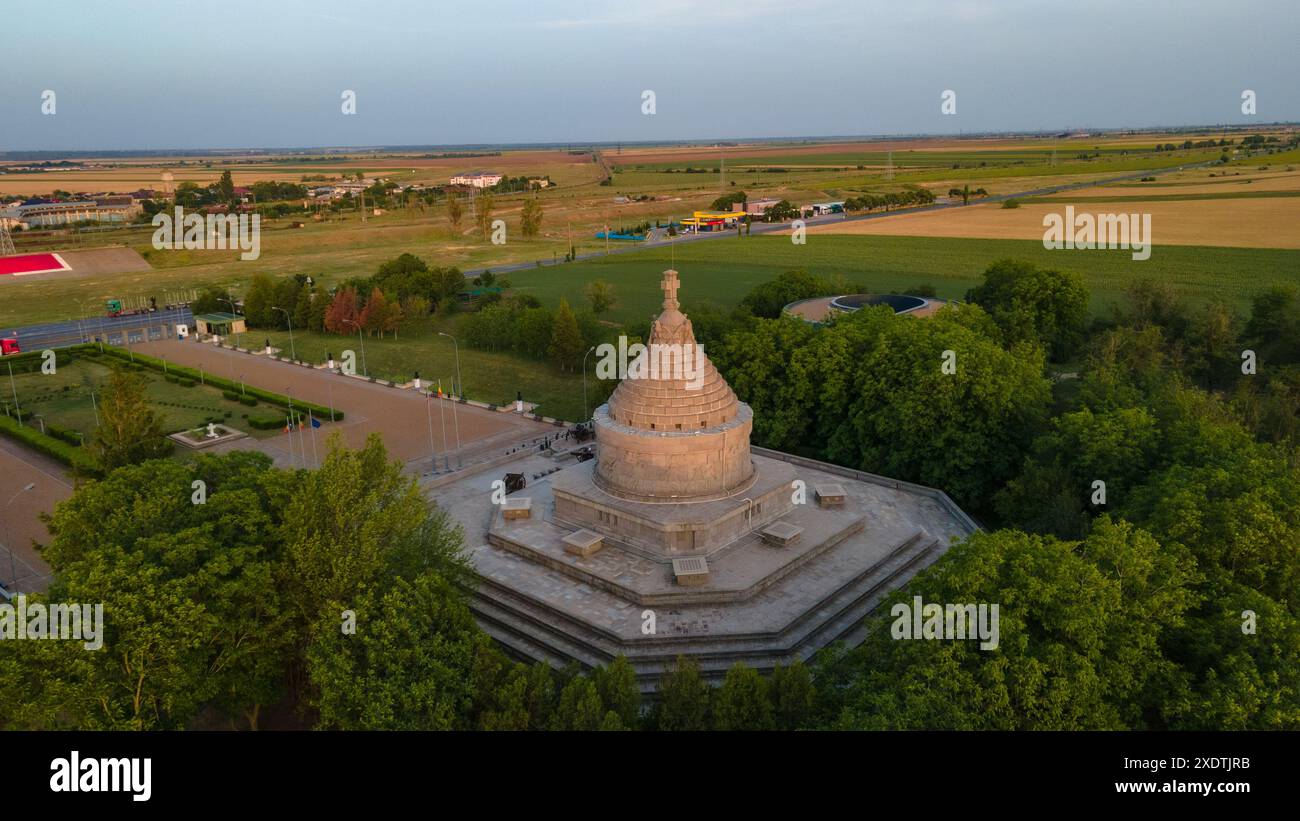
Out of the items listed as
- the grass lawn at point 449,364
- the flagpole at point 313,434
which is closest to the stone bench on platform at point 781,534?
the grass lawn at point 449,364

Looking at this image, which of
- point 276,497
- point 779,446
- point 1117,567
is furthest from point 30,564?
point 1117,567

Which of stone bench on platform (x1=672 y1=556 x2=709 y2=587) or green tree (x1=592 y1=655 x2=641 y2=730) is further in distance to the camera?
stone bench on platform (x1=672 y1=556 x2=709 y2=587)

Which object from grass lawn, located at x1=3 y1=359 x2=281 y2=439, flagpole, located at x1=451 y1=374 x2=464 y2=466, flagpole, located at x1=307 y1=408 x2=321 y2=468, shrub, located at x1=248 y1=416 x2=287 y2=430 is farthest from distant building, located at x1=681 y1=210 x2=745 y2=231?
shrub, located at x1=248 y1=416 x2=287 y2=430

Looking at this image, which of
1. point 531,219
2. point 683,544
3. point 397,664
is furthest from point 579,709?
point 531,219

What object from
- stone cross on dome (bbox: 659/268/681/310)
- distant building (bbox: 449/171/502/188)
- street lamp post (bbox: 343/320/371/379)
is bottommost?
street lamp post (bbox: 343/320/371/379)

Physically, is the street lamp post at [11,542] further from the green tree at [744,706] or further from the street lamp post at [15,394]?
the green tree at [744,706]

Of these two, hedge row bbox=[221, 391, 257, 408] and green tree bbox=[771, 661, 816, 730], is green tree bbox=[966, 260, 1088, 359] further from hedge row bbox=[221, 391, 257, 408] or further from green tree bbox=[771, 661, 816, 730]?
hedge row bbox=[221, 391, 257, 408]
